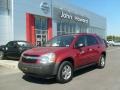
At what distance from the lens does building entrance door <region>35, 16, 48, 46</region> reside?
102 ft

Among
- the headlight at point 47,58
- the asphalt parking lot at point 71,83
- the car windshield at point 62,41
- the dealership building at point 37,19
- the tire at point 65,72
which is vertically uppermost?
the dealership building at point 37,19

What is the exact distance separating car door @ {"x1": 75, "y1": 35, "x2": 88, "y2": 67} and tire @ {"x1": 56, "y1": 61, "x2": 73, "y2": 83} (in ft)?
2.04

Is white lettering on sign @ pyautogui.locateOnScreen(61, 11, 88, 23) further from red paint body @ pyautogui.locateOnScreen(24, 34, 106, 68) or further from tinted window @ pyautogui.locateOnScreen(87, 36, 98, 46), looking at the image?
red paint body @ pyautogui.locateOnScreen(24, 34, 106, 68)

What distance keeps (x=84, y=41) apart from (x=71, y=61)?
5.13 ft

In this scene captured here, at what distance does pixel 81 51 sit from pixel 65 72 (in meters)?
1.39

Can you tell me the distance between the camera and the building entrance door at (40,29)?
3122cm

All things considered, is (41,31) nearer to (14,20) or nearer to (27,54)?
(14,20)

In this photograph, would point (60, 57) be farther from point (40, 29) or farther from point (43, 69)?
point (40, 29)

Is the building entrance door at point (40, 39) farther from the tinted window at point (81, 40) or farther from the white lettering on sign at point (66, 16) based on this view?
the tinted window at point (81, 40)

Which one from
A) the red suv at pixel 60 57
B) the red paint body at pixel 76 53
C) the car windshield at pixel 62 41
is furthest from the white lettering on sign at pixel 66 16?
the car windshield at pixel 62 41

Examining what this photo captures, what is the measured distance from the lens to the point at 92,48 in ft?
36.2

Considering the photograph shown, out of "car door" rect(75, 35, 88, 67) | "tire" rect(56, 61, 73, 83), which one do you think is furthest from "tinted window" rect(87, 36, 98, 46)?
"tire" rect(56, 61, 73, 83)

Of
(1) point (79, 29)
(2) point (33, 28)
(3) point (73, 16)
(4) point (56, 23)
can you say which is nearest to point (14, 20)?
(2) point (33, 28)

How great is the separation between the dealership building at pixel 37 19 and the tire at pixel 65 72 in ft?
58.3
